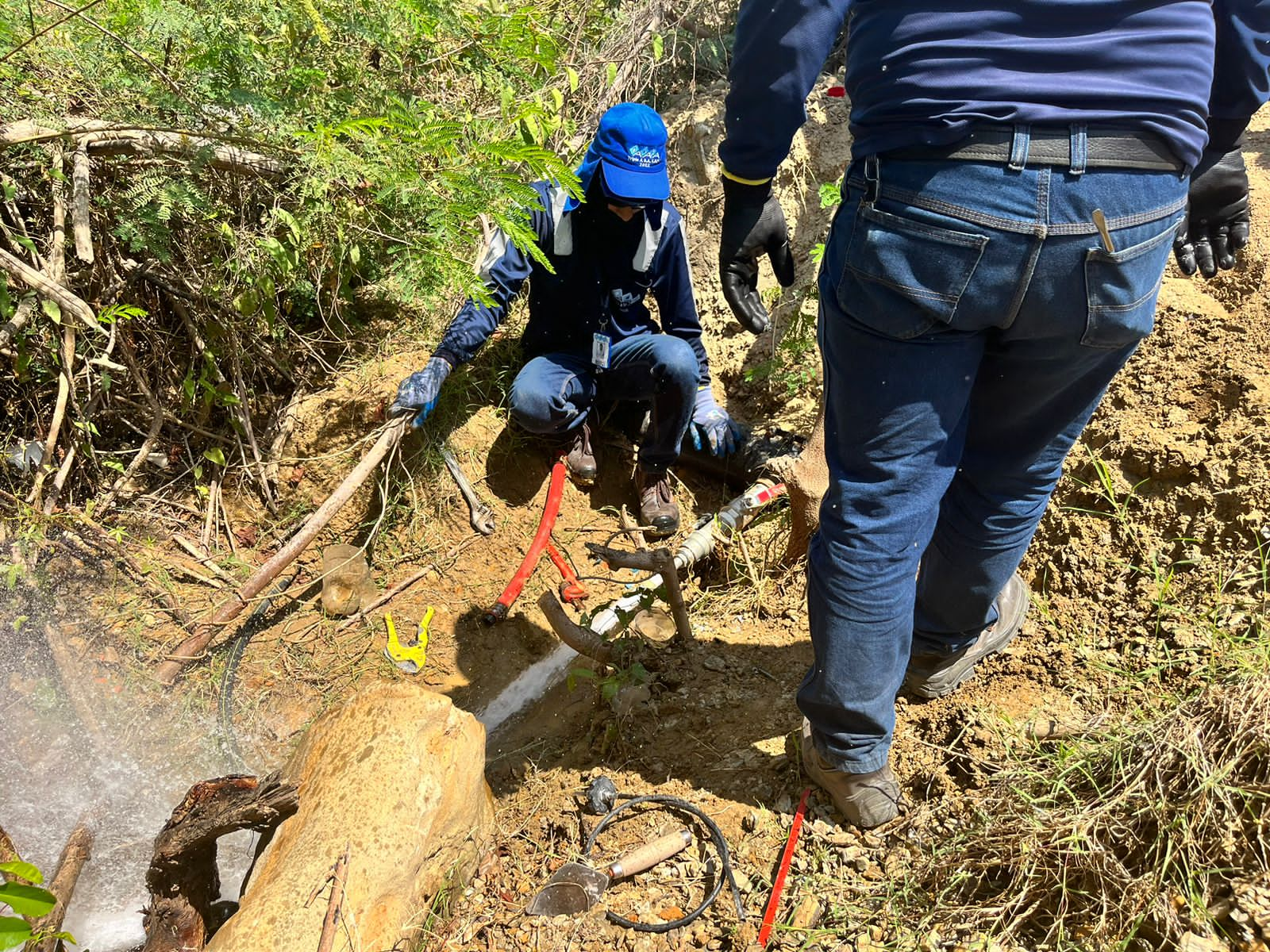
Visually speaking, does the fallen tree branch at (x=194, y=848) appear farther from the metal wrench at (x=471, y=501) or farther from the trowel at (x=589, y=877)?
the metal wrench at (x=471, y=501)

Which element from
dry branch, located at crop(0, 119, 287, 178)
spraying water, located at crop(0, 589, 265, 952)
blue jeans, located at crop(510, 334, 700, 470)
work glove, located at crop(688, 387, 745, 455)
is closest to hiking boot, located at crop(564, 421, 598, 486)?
blue jeans, located at crop(510, 334, 700, 470)

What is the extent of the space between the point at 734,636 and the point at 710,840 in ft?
2.90

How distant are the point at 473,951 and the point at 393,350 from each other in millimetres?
2655

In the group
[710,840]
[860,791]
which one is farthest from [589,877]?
[860,791]

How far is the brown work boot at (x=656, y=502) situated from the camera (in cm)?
362

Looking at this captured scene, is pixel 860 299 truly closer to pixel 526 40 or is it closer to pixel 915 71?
pixel 915 71

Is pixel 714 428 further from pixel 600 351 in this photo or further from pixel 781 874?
pixel 781 874

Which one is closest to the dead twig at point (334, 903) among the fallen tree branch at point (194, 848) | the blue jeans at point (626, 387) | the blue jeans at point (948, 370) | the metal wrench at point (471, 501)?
the fallen tree branch at point (194, 848)

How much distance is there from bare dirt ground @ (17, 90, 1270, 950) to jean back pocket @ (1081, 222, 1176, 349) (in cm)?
105

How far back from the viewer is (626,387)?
12.3 ft

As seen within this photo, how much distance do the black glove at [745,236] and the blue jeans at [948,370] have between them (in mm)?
228

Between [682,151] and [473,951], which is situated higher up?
[682,151]

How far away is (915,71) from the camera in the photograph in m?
1.27

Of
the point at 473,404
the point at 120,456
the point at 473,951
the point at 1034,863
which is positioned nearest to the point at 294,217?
the point at 473,404
